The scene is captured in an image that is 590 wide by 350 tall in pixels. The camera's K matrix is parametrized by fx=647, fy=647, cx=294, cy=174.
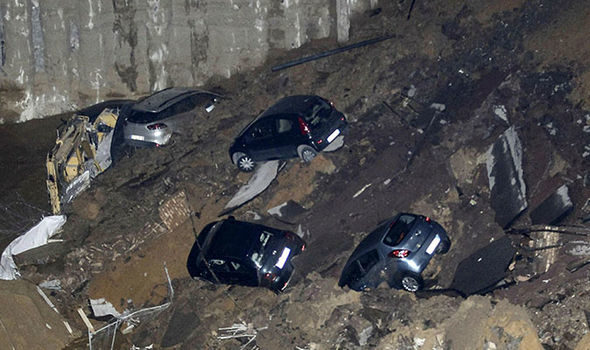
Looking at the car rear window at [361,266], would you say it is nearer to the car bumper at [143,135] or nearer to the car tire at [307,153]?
the car tire at [307,153]

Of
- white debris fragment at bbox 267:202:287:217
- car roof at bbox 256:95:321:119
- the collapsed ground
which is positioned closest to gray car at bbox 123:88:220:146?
the collapsed ground

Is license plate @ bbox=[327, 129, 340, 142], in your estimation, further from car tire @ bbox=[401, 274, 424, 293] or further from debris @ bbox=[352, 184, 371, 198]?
car tire @ bbox=[401, 274, 424, 293]

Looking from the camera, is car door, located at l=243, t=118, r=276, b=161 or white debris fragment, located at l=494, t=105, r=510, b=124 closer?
white debris fragment, located at l=494, t=105, r=510, b=124

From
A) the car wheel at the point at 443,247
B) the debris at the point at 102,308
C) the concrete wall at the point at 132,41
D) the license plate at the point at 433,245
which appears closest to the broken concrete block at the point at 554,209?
the car wheel at the point at 443,247

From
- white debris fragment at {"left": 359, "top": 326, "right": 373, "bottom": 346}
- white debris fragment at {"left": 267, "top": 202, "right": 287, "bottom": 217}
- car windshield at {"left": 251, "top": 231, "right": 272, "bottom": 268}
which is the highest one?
car windshield at {"left": 251, "top": 231, "right": 272, "bottom": 268}

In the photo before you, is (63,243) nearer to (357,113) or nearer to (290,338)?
(290,338)

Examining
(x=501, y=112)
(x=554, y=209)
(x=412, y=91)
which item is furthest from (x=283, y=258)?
(x=501, y=112)
